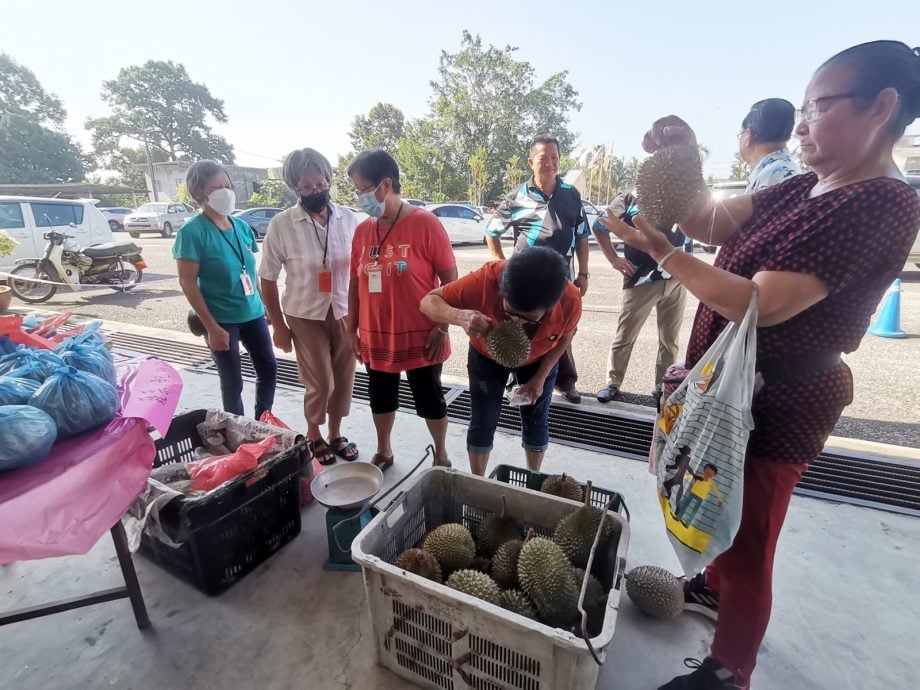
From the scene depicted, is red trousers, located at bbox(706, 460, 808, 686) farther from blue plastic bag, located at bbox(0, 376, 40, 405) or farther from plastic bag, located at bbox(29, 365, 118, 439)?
blue plastic bag, located at bbox(0, 376, 40, 405)

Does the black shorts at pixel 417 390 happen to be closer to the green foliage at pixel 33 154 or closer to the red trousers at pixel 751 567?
the red trousers at pixel 751 567

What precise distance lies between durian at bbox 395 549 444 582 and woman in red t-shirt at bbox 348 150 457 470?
78 cm

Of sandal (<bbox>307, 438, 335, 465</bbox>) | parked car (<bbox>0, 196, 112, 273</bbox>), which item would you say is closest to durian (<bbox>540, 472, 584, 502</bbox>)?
sandal (<bbox>307, 438, 335, 465</bbox>)

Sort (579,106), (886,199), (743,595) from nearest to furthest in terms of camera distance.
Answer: (886,199), (743,595), (579,106)

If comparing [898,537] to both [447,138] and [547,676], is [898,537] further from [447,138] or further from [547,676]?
[447,138]

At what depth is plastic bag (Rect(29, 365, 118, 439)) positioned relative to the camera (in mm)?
1251

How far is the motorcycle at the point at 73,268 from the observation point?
24.2ft

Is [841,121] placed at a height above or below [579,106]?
below

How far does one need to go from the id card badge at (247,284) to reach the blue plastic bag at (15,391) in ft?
4.53

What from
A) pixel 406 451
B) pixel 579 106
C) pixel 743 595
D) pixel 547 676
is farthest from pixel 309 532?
pixel 579 106

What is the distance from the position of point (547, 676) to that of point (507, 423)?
1.98 metres

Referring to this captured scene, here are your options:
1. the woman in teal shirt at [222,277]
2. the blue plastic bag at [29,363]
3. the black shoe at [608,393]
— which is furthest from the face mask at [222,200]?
the black shoe at [608,393]

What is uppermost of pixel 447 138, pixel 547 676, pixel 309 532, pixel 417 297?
pixel 447 138

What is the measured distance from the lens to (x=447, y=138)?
28.4 metres
